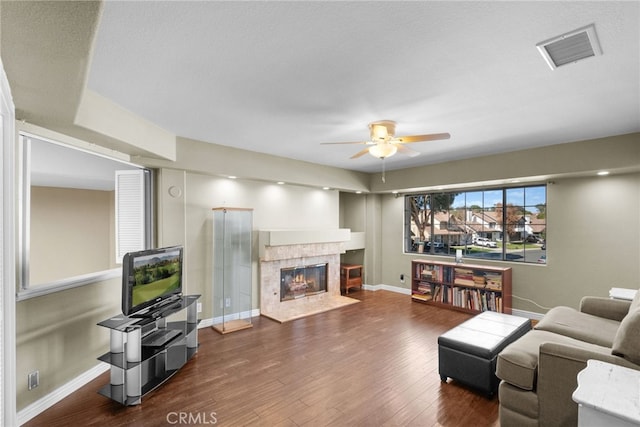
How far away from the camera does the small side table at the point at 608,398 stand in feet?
3.92

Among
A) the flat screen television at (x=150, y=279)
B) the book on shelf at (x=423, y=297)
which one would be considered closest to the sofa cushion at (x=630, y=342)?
the flat screen television at (x=150, y=279)

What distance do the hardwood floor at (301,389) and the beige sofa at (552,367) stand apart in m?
0.37

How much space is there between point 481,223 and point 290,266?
3.59 metres

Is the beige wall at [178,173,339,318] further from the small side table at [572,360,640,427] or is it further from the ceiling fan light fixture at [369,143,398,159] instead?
the small side table at [572,360,640,427]

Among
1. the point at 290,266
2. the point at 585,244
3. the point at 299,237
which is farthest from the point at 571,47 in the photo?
the point at 290,266

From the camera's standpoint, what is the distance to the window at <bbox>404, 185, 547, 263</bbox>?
4887 millimetres

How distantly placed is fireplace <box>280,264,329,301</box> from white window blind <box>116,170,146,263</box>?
2360 mm

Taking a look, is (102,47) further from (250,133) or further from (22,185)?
(250,133)

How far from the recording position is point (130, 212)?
3.61 m

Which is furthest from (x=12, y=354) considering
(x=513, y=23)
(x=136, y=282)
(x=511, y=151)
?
(x=511, y=151)

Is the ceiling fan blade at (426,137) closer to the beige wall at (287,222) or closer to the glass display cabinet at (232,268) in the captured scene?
the beige wall at (287,222)

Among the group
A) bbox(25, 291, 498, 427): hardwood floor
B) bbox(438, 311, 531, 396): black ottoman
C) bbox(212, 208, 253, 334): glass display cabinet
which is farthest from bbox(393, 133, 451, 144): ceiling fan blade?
bbox(212, 208, 253, 334): glass display cabinet

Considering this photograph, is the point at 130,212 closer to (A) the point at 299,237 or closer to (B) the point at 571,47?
(A) the point at 299,237

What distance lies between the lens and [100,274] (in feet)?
10.0
